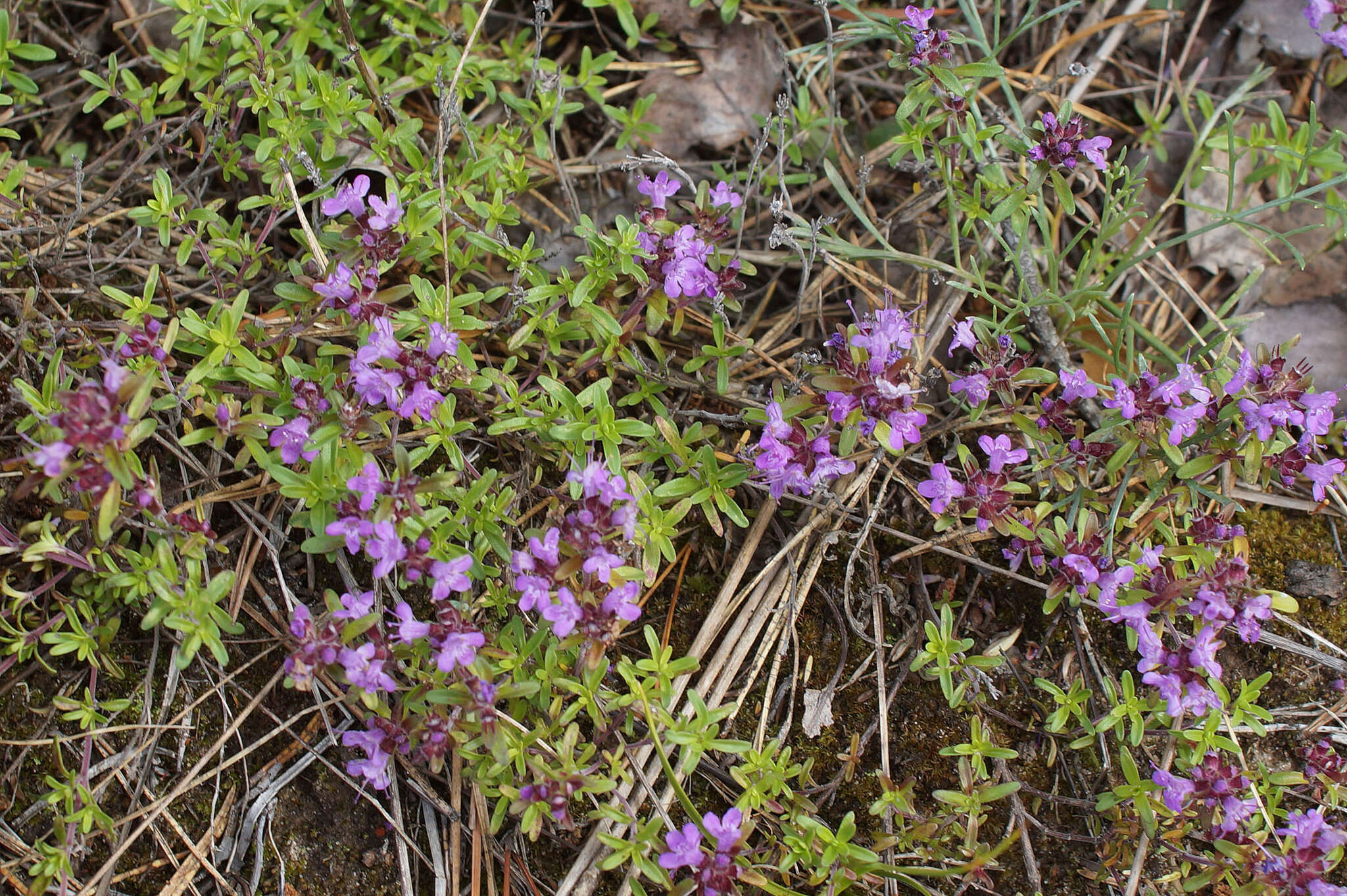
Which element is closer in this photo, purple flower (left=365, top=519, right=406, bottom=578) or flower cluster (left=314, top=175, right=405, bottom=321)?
purple flower (left=365, top=519, right=406, bottom=578)

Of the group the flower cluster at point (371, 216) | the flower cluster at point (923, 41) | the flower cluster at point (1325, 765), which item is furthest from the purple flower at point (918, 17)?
the flower cluster at point (1325, 765)

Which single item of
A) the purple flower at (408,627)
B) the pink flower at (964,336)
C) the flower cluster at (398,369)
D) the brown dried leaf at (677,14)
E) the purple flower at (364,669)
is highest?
the brown dried leaf at (677,14)

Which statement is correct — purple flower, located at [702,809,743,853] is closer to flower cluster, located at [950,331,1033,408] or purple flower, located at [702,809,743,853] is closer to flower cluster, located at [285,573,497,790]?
flower cluster, located at [285,573,497,790]

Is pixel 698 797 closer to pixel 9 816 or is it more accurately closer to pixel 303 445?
pixel 303 445

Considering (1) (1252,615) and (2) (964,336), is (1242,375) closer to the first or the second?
(1) (1252,615)

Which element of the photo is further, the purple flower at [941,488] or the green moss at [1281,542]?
the green moss at [1281,542]

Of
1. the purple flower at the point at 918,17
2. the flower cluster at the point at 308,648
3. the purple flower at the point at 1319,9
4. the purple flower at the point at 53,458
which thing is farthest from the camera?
the purple flower at the point at 1319,9

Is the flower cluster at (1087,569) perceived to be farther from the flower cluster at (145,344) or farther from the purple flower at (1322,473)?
the flower cluster at (145,344)

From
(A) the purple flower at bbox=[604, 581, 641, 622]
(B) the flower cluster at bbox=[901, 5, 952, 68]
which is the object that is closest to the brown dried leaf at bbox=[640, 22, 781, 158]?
(B) the flower cluster at bbox=[901, 5, 952, 68]
